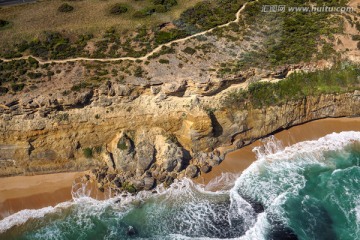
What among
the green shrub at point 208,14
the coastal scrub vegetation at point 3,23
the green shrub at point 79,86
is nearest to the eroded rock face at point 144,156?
the green shrub at point 79,86

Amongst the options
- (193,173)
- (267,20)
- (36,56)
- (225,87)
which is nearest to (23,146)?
(36,56)

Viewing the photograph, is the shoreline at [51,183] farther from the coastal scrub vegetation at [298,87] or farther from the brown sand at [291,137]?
the coastal scrub vegetation at [298,87]

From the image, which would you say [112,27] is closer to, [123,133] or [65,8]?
[65,8]

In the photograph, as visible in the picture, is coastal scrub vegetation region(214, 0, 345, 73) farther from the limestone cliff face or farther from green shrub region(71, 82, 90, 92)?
green shrub region(71, 82, 90, 92)

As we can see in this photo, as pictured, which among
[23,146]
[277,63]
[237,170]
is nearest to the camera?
[23,146]

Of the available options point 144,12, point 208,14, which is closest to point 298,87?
point 208,14

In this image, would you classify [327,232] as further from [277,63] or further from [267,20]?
[267,20]

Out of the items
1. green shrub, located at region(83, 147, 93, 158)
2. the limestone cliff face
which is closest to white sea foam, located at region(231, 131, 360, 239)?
the limestone cliff face
